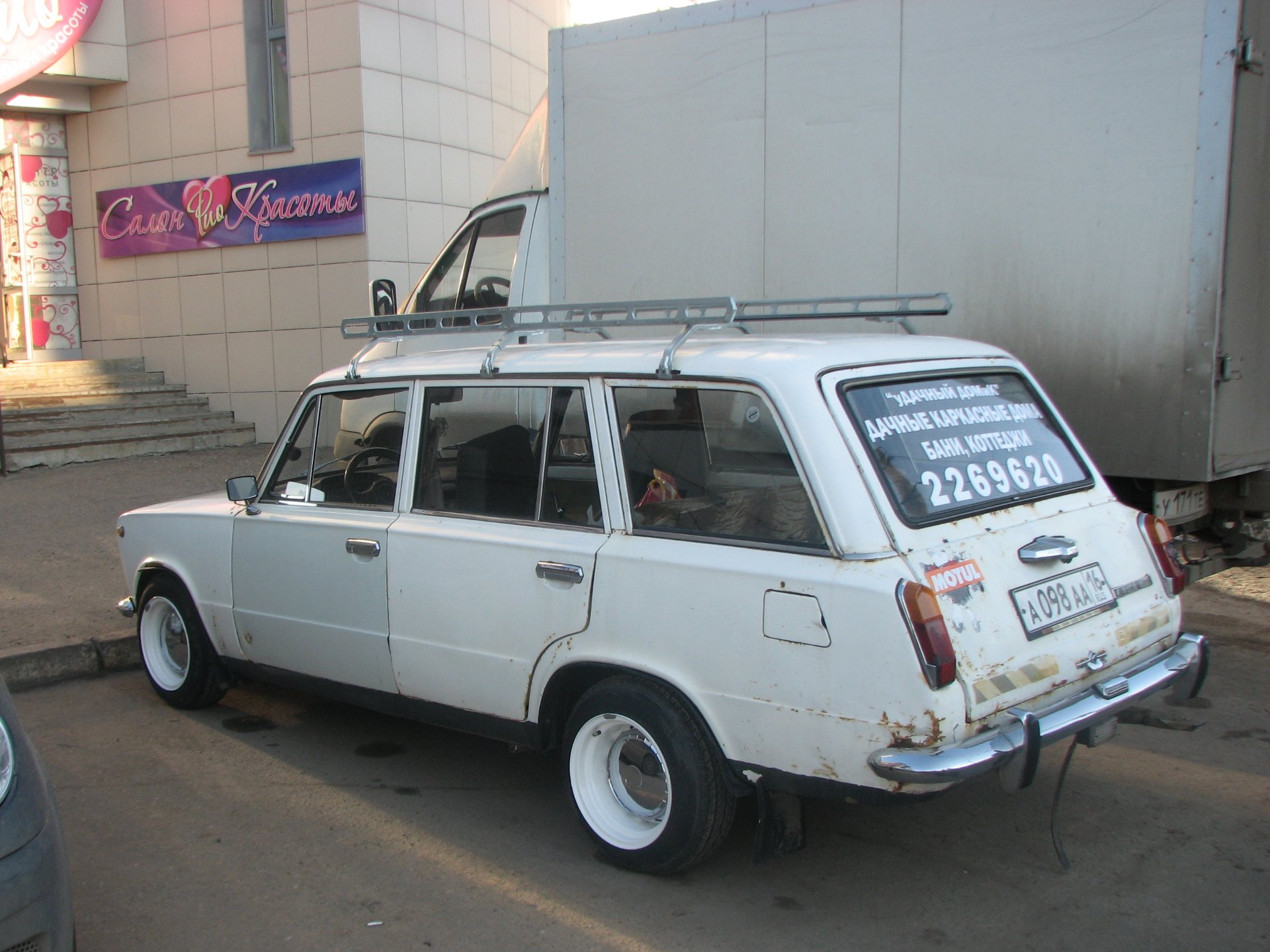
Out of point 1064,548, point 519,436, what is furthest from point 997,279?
point 519,436

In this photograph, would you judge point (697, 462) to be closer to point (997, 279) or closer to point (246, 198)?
point (997, 279)

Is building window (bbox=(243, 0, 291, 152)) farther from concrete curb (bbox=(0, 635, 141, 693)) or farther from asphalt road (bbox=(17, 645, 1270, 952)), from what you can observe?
asphalt road (bbox=(17, 645, 1270, 952))

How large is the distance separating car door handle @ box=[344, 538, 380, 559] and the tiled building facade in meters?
9.23

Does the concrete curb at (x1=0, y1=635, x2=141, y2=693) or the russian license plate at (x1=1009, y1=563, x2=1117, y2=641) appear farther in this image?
the concrete curb at (x1=0, y1=635, x2=141, y2=693)

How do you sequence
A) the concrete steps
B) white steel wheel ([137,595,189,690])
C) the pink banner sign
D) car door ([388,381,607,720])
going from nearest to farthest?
car door ([388,381,607,720]) → white steel wheel ([137,595,189,690]) → the concrete steps → the pink banner sign

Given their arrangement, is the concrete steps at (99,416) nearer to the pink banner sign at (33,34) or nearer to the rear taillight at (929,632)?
the pink banner sign at (33,34)

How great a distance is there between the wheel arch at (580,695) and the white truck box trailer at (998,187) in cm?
279

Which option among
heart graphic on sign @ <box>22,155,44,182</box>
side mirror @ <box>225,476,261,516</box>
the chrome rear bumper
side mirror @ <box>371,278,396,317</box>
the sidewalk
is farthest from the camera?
heart graphic on sign @ <box>22,155,44,182</box>

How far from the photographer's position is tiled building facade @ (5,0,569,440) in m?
13.1

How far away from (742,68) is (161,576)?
4217 mm

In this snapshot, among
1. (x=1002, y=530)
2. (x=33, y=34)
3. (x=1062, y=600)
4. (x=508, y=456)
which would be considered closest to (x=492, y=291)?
(x=508, y=456)

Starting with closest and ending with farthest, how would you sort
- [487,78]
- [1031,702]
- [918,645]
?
[918,645]
[1031,702]
[487,78]

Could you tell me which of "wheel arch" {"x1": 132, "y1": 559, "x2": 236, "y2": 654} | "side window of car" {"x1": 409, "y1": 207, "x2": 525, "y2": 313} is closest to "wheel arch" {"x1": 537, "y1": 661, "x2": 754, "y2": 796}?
"wheel arch" {"x1": 132, "y1": 559, "x2": 236, "y2": 654}

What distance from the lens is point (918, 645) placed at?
3.00 metres
